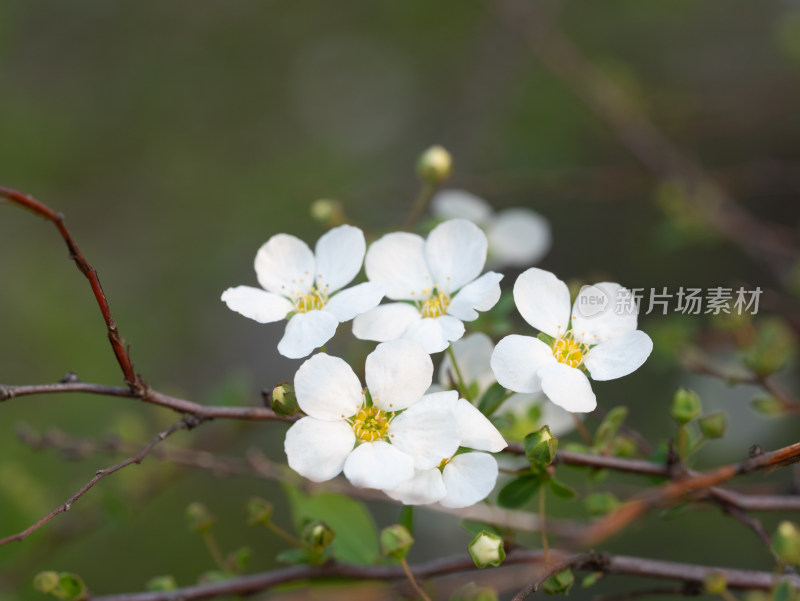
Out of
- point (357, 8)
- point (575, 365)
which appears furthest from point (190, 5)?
point (575, 365)

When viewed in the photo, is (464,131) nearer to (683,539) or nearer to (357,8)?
(357,8)

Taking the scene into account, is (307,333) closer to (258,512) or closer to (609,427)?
(258,512)

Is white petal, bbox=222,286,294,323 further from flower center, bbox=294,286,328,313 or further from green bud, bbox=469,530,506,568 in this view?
green bud, bbox=469,530,506,568

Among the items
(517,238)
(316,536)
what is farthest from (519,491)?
(517,238)

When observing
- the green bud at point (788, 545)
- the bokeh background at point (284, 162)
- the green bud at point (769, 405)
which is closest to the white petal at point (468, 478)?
the green bud at point (788, 545)

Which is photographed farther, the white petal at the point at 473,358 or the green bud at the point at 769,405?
the green bud at the point at 769,405

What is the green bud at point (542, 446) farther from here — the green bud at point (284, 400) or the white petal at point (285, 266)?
the white petal at point (285, 266)
